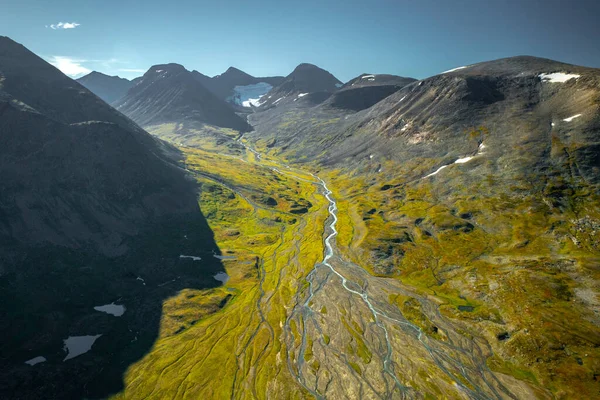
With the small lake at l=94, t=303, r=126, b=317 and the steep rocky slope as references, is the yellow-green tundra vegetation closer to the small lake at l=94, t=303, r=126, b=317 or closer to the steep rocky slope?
the steep rocky slope

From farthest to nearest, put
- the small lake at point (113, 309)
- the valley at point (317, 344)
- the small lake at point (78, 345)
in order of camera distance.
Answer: the small lake at point (113, 309), the small lake at point (78, 345), the valley at point (317, 344)

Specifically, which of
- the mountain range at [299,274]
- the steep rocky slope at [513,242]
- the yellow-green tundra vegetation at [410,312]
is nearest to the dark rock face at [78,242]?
the mountain range at [299,274]

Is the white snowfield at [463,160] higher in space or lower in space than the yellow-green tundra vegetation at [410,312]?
higher

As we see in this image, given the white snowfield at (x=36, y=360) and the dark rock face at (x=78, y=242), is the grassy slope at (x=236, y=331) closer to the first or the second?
the dark rock face at (x=78, y=242)

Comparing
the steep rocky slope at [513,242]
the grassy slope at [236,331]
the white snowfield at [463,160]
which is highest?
the white snowfield at [463,160]

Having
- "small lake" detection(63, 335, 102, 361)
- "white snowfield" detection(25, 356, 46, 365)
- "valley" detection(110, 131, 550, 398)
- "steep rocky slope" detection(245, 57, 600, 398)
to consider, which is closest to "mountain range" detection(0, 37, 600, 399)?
"valley" detection(110, 131, 550, 398)
